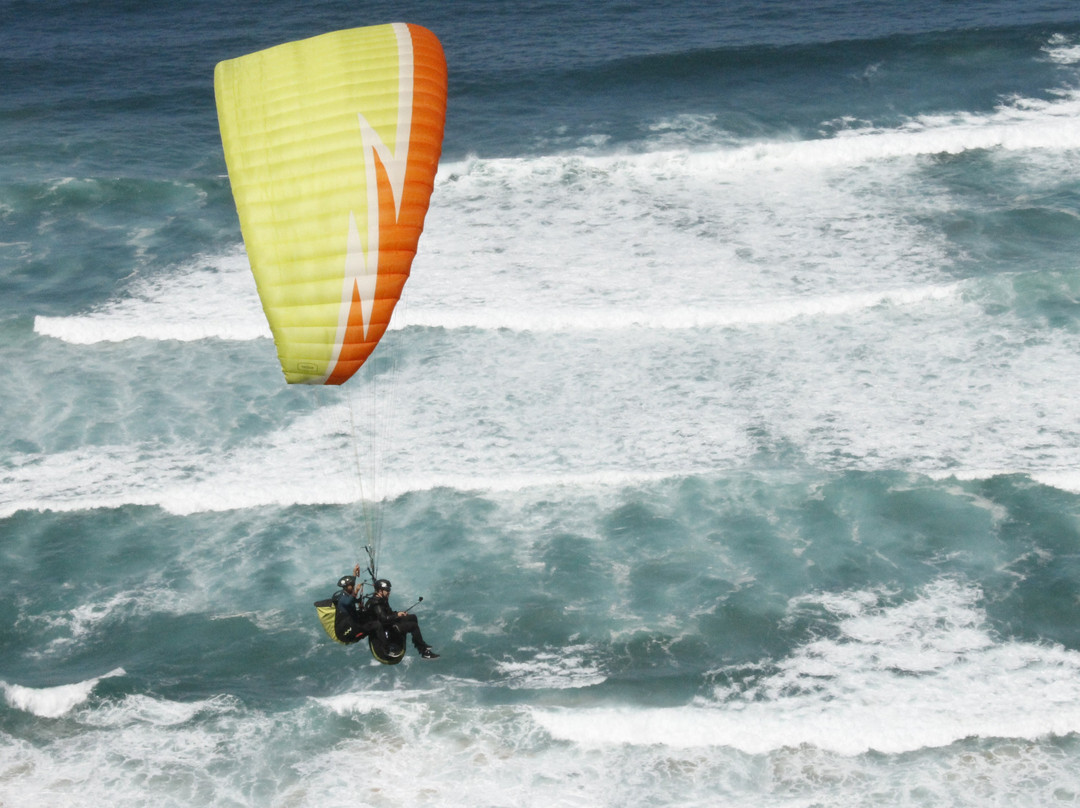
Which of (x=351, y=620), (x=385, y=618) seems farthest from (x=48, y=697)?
(x=385, y=618)

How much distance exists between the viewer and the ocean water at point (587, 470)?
42.8 feet

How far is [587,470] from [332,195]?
690 cm

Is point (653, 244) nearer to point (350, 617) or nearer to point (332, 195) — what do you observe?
point (332, 195)

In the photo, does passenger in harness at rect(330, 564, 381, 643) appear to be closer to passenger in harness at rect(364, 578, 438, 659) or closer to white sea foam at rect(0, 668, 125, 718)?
passenger in harness at rect(364, 578, 438, 659)

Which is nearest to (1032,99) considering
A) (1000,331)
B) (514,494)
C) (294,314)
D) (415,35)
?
(1000,331)

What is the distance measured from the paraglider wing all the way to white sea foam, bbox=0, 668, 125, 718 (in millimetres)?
5201

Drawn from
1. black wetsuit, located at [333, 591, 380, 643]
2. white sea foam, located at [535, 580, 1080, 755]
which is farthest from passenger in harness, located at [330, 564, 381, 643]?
white sea foam, located at [535, 580, 1080, 755]

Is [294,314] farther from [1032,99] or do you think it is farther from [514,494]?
[1032,99]

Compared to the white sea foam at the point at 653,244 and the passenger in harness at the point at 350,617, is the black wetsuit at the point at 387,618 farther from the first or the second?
the white sea foam at the point at 653,244

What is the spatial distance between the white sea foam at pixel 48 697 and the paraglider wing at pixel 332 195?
5201 mm

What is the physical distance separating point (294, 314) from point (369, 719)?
4.88 m

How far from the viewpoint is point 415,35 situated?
12.8m

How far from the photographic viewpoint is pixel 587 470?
17141 millimetres

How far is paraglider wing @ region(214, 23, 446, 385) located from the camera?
37.8 feet
